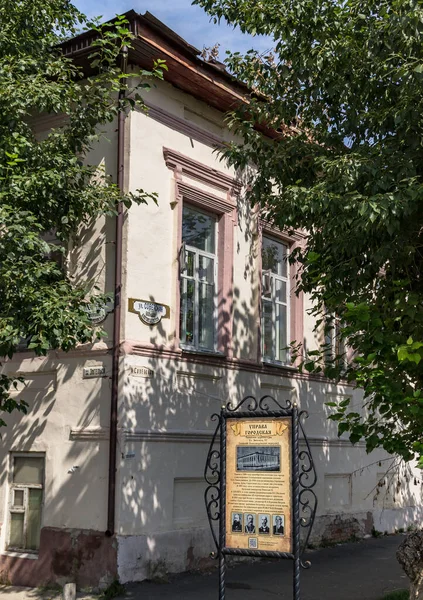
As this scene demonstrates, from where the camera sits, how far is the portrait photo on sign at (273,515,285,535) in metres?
6.50

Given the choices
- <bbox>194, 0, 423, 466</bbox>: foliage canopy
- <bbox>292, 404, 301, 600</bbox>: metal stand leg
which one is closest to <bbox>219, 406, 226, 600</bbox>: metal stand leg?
<bbox>292, 404, 301, 600</bbox>: metal stand leg

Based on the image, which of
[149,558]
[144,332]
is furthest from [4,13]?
[149,558]

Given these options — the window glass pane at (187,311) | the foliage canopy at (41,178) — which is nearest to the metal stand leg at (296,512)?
the foliage canopy at (41,178)

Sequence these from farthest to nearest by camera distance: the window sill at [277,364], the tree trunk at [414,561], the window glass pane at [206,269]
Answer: the window sill at [277,364], the window glass pane at [206,269], the tree trunk at [414,561]

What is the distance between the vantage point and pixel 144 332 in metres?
10.3

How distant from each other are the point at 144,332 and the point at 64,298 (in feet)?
7.64

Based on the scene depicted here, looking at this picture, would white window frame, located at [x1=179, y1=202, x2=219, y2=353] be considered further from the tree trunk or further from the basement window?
the tree trunk

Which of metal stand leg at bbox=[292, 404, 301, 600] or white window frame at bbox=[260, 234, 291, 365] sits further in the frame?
white window frame at bbox=[260, 234, 291, 365]

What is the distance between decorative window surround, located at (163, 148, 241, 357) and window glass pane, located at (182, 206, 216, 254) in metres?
0.11

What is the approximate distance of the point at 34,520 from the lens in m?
10.6

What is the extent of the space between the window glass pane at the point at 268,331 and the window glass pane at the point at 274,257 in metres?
0.68

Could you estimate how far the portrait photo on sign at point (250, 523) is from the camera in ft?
21.9

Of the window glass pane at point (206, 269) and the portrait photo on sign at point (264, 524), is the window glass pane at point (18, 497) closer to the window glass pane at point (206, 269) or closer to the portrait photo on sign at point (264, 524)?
the window glass pane at point (206, 269)

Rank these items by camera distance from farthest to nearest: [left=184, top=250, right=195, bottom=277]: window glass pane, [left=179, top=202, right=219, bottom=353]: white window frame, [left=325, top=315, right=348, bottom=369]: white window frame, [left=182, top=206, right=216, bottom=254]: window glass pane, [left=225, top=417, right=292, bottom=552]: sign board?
[left=182, top=206, right=216, bottom=254]: window glass pane < [left=184, top=250, right=195, bottom=277]: window glass pane < [left=179, top=202, right=219, bottom=353]: white window frame < [left=325, top=315, right=348, bottom=369]: white window frame < [left=225, top=417, right=292, bottom=552]: sign board
